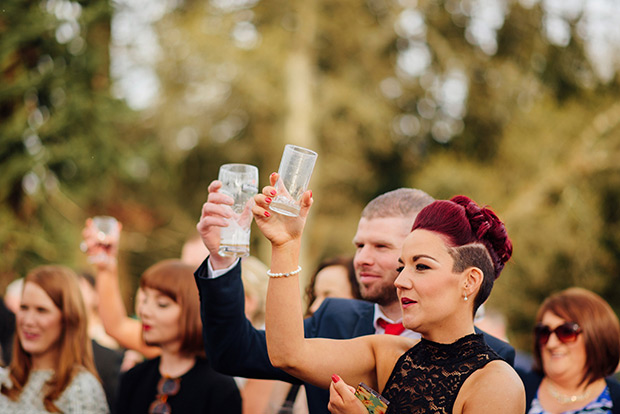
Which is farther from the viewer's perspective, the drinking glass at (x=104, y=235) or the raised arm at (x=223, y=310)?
the drinking glass at (x=104, y=235)

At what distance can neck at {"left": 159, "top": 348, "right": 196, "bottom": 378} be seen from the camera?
180 inches

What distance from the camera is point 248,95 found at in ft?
64.0

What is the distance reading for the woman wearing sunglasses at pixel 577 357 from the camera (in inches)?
179

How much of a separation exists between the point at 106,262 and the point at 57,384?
80 centimetres

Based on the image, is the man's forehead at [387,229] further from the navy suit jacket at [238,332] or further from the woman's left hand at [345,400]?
the woman's left hand at [345,400]

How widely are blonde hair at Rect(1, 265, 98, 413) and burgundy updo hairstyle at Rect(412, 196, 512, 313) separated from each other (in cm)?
272

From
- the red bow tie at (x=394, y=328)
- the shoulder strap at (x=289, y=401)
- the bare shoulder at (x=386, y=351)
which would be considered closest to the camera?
the bare shoulder at (x=386, y=351)

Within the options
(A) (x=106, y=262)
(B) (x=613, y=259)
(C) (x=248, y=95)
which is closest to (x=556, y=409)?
(A) (x=106, y=262)

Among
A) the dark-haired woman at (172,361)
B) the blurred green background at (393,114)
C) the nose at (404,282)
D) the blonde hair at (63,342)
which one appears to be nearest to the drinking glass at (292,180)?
the nose at (404,282)

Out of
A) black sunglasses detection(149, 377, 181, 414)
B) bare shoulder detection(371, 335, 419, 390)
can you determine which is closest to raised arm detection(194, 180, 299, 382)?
bare shoulder detection(371, 335, 419, 390)

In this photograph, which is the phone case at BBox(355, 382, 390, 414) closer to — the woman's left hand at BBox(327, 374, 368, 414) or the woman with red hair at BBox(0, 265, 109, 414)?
the woman's left hand at BBox(327, 374, 368, 414)

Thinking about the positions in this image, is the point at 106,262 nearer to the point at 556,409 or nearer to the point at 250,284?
the point at 250,284

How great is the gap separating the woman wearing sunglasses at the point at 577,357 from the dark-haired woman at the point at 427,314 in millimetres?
2111

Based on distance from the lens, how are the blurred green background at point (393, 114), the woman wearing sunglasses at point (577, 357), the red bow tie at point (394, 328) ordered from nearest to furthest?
the red bow tie at point (394, 328) → the woman wearing sunglasses at point (577, 357) → the blurred green background at point (393, 114)
